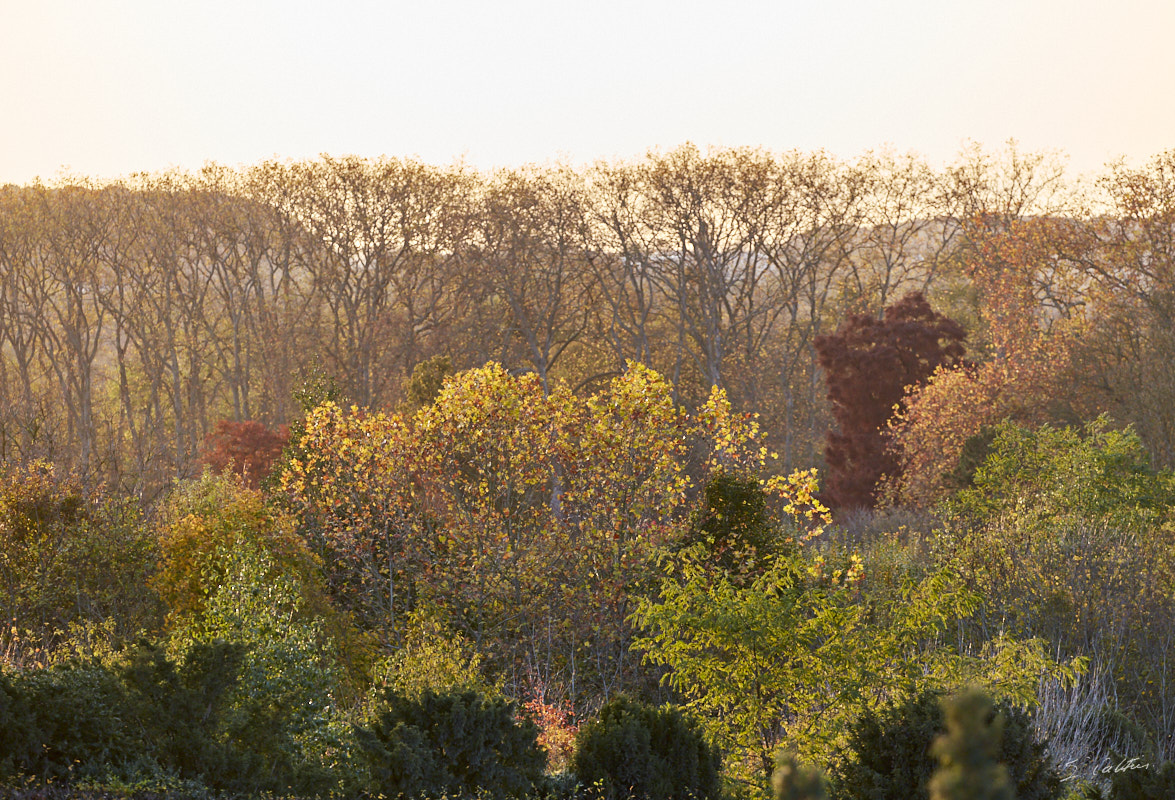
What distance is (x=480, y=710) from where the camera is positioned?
23.2 feet

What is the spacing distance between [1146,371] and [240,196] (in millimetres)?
26680

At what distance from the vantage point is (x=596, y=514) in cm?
1291

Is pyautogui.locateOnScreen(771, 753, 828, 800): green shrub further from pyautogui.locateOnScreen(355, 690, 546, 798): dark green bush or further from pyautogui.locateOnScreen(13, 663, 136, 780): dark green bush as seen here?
pyautogui.locateOnScreen(13, 663, 136, 780): dark green bush

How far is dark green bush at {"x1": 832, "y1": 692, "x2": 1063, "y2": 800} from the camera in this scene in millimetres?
6512

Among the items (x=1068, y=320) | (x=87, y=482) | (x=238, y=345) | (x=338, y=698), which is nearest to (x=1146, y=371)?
(x=1068, y=320)

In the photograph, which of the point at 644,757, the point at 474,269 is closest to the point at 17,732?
the point at 644,757

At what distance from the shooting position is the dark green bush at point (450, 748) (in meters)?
6.85

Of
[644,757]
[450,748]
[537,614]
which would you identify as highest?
[450,748]

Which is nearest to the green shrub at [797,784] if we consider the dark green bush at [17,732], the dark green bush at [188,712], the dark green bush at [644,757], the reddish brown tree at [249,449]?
the dark green bush at [644,757]

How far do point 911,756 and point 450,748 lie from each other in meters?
2.83

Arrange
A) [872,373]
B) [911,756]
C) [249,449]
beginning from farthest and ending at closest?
[872,373] < [249,449] < [911,756]

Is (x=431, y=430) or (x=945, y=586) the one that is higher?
(x=431, y=430)

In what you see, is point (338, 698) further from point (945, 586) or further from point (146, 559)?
point (945, 586)

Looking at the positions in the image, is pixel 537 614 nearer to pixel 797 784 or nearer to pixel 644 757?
pixel 644 757
